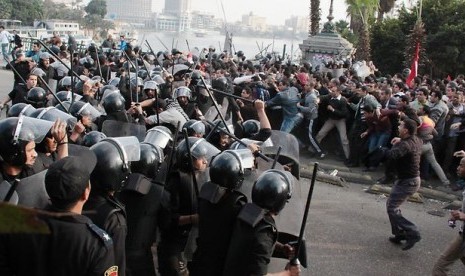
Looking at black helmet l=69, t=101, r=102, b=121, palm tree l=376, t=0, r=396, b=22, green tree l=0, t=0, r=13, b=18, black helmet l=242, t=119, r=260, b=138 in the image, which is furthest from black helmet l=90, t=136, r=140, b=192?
green tree l=0, t=0, r=13, b=18

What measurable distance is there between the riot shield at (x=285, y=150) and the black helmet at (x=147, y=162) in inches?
65.1

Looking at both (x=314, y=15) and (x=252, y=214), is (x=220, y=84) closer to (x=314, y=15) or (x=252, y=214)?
(x=252, y=214)

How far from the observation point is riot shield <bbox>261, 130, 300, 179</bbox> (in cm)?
559

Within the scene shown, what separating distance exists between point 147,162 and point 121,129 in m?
1.76

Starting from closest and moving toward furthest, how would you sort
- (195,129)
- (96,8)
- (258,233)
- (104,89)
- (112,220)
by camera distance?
(112,220) < (258,233) < (195,129) < (104,89) < (96,8)

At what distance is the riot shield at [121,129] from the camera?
5.60 metres

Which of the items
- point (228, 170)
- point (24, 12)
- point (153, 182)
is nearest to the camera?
point (228, 170)

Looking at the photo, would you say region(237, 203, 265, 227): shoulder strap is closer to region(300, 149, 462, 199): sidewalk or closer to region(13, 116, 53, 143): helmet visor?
region(13, 116, 53, 143): helmet visor

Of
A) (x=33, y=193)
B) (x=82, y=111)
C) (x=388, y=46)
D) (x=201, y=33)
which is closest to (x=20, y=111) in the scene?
(x=82, y=111)

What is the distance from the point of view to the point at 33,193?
10.6ft

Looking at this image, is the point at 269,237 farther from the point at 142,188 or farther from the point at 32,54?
the point at 32,54

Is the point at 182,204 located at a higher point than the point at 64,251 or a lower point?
lower

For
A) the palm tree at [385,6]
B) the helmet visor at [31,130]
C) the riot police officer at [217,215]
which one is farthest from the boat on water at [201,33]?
the riot police officer at [217,215]

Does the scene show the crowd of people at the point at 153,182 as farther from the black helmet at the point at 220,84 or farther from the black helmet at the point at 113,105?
the black helmet at the point at 220,84
